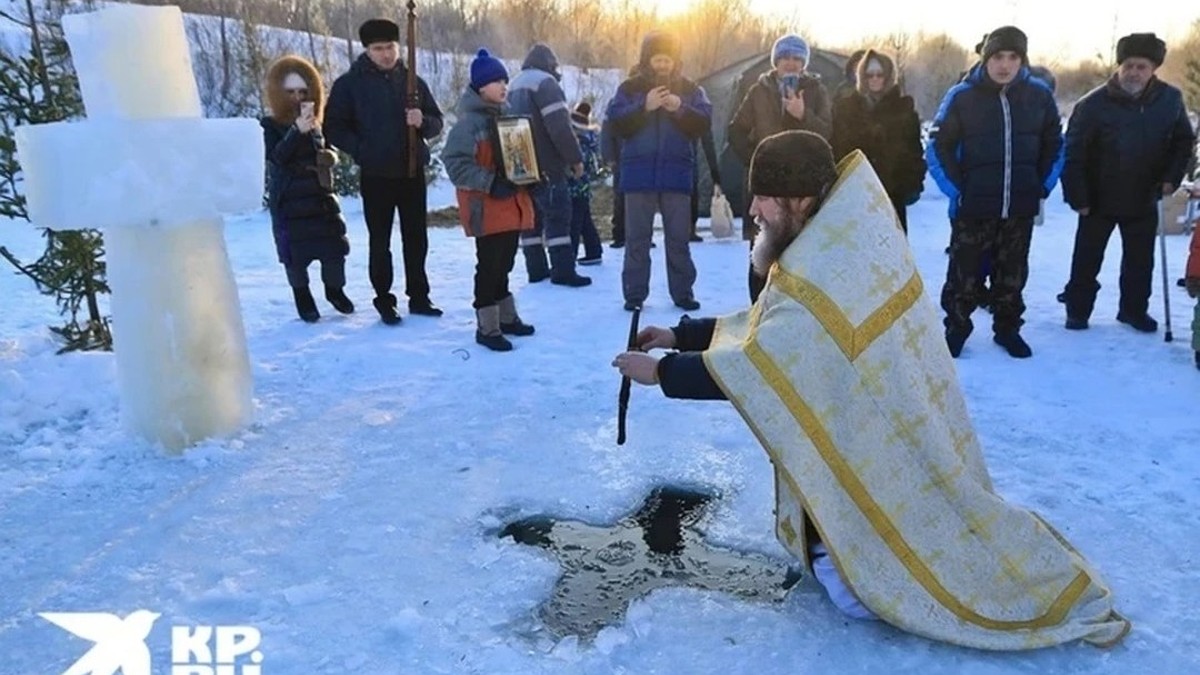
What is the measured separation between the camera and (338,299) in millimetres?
6434

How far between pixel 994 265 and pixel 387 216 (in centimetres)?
379

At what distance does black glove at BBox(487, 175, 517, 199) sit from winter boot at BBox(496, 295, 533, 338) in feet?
2.29

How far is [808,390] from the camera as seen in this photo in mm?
2541

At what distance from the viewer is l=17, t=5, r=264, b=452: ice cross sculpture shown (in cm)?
352

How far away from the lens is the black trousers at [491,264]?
18.3ft

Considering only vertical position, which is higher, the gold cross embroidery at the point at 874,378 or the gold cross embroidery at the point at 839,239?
the gold cross embroidery at the point at 839,239

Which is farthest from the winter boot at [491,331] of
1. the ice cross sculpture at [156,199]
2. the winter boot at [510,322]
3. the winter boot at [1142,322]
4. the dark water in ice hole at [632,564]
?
the winter boot at [1142,322]

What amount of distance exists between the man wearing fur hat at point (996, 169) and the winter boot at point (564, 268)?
3.03 metres

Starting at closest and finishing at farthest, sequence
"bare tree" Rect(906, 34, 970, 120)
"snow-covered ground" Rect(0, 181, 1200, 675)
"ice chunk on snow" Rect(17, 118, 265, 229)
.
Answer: "snow-covered ground" Rect(0, 181, 1200, 675) → "ice chunk on snow" Rect(17, 118, 265, 229) → "bare tree" Rect(906, 34, 970, 120)

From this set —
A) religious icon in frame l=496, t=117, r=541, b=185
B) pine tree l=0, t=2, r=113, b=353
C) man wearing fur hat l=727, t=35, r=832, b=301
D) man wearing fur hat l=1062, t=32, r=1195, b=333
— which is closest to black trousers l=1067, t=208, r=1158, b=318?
man wearing fur hat l=1062, t=32, r=1195, b=333

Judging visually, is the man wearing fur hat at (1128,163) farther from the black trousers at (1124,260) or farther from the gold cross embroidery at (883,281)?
the gold cross embroidery at (883,281)

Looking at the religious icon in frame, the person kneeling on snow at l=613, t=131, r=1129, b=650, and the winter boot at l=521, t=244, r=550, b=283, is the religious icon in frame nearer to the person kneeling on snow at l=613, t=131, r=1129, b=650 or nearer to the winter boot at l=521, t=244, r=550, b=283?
the winter boot at l=521, t=244, r=550, b=283

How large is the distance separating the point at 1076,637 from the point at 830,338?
3.52 ft

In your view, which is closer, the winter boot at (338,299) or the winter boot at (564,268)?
the winter boot at (338,299)
